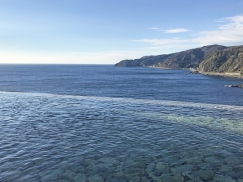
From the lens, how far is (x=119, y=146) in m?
31.0

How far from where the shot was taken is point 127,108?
56938 millimetres

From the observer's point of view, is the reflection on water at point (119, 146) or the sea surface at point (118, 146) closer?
the sea surface at point (118, 146)

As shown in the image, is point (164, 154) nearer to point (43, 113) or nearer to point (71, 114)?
point (71, 114)

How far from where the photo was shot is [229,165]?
25922mm

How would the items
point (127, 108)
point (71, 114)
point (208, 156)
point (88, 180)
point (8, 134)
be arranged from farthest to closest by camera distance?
1. point (127, 108)
2. point (71, 114)
3. point (8, 134)
4. point (208, 156)
5. point (88, 180)

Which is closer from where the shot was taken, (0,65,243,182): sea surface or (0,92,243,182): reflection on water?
(0,65,243,182): sea surface

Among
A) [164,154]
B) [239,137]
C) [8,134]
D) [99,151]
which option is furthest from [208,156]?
[8,134]

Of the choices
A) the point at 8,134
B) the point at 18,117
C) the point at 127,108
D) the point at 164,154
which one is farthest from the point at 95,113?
the point at 164,154

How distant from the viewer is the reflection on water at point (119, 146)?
23.7 meters

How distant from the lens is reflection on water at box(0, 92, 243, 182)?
2367 cm

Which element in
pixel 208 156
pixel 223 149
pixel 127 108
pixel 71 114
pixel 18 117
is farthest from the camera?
pixel 127 108

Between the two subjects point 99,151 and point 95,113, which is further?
point 95,113

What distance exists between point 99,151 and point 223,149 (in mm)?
15145

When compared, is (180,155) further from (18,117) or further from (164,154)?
(18,117)
